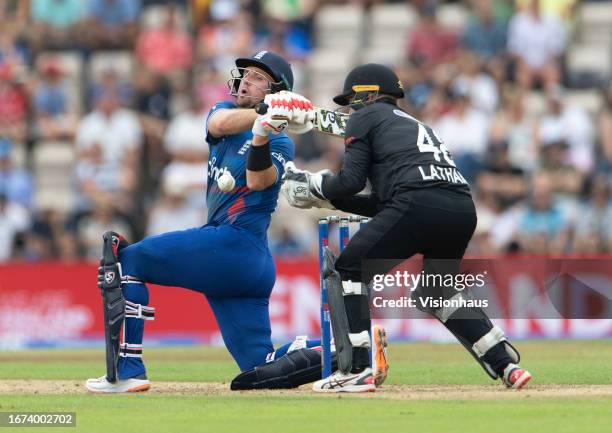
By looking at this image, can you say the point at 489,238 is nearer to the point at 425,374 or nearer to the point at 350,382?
the point at 425,374

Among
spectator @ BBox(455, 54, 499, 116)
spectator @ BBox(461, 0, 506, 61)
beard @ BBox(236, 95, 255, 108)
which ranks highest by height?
spectator @ BBox(461, 0, 506, 61)

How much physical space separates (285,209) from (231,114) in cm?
1069

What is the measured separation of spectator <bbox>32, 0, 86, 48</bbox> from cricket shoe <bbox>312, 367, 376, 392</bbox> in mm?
14462

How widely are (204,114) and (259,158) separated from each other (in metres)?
10.8

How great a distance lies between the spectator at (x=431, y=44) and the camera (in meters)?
20.6

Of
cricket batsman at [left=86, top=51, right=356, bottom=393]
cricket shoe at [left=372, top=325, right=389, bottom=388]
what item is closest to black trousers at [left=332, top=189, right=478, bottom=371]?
cricket shoe at [left=372, top=325, right=389, bottom=388]

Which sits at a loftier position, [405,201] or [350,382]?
[405,201]

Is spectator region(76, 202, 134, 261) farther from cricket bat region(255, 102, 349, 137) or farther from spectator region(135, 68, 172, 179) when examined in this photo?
cricket bat region(255, 102, 349, 137)

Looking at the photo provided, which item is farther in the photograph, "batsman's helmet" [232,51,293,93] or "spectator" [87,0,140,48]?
"spectator" [87,0,140,48]

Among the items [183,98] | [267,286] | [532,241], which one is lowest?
[267,286]

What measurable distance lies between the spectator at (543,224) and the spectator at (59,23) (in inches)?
336

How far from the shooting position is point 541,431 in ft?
24.3

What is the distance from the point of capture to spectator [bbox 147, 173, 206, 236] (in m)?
19.3

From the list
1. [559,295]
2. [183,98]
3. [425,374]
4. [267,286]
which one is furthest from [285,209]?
[267,286]
